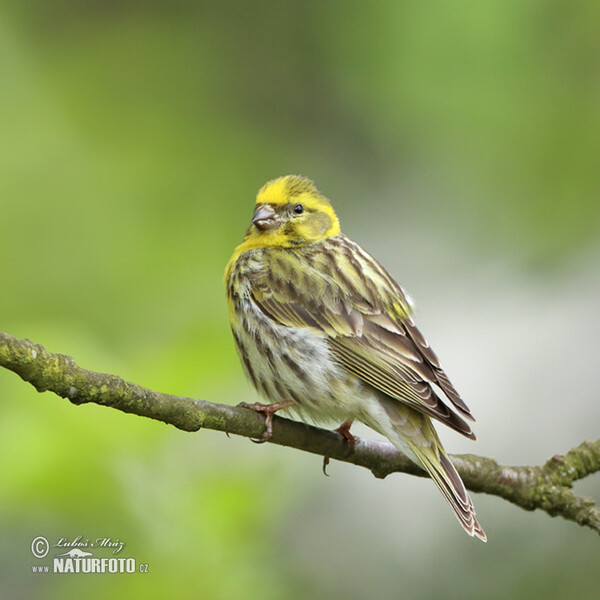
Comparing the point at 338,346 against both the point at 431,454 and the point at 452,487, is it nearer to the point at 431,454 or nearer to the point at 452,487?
the point at 431,454

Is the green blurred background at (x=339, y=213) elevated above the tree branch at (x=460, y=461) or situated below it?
above

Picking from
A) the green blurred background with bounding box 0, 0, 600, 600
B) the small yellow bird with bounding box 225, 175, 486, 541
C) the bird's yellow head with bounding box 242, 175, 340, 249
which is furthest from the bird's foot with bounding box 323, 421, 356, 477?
the bird's yellow head with bounding box 242, 175, 340, 249

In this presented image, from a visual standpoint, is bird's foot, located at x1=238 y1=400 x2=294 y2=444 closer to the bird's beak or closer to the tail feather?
the tail feather

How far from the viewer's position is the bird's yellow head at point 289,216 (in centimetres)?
446

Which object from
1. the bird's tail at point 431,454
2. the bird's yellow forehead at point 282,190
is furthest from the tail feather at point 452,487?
the bird's yellow forehead at point 282,190

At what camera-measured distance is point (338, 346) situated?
3996 millimetres

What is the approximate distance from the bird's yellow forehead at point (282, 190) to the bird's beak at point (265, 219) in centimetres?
6

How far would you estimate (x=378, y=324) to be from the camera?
408 cm

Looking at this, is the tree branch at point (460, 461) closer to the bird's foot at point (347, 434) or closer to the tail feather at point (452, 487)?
the bird's foot at point (347, 434)

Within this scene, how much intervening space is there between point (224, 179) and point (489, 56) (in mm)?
1474

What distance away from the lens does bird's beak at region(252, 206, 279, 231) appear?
4441 millimetres

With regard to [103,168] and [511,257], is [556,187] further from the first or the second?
[103,168]

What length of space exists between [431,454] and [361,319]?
26.2 inches

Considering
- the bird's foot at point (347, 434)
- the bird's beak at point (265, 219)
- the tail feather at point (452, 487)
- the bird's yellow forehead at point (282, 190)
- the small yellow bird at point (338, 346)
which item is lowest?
the tail feather at point (452, 487)
